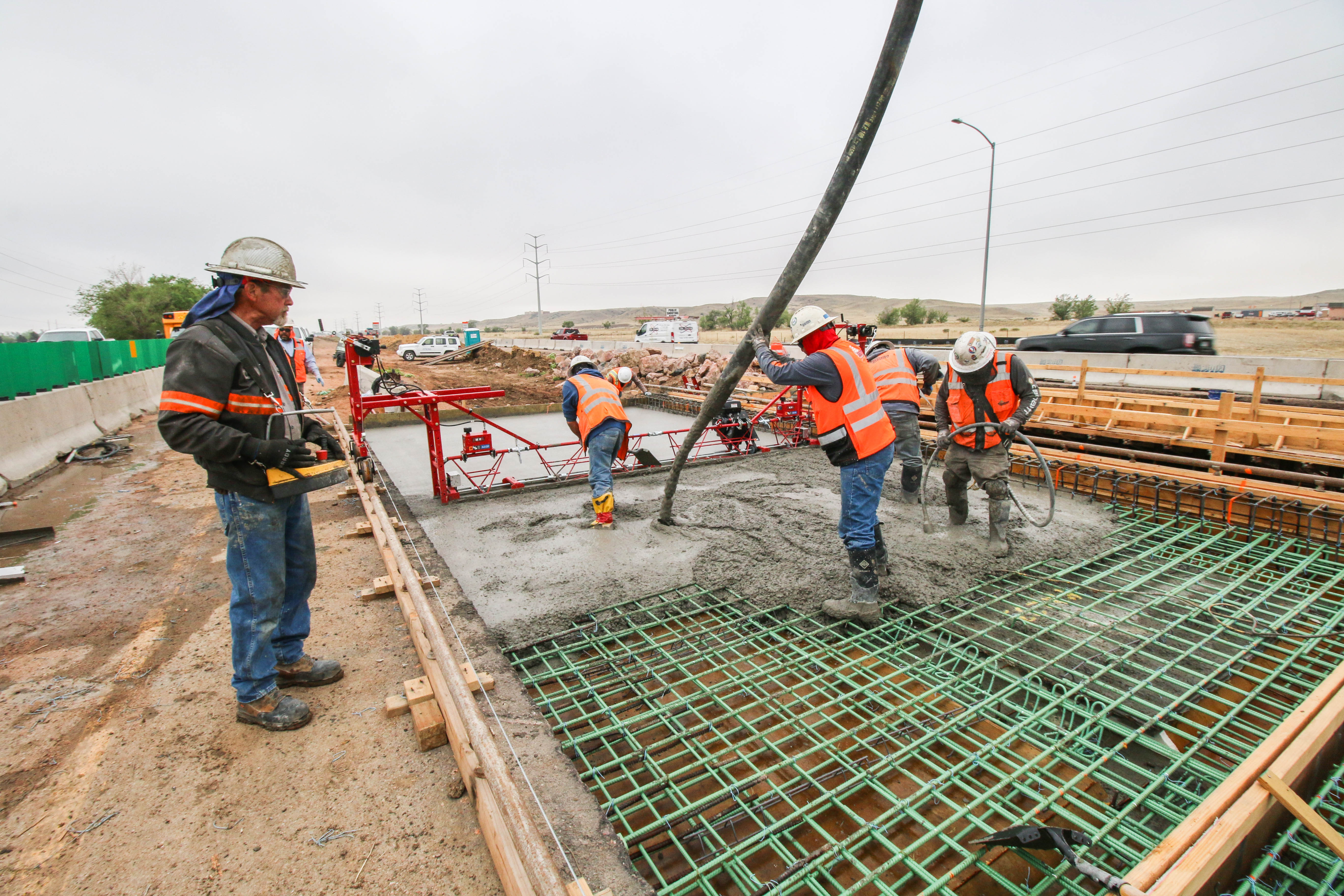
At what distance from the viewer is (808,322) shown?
382cm

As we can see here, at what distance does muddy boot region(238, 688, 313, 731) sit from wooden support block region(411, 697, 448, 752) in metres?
0.44

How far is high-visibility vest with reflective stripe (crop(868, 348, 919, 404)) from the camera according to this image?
571 cm

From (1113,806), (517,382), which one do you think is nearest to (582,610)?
(1113,806)

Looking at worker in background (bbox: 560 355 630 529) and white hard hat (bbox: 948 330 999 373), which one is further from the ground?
white hard hat (bbox: 948 330 999 373)

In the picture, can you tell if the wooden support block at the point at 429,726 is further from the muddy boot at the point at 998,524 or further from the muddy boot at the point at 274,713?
the muddy boot at the point at 998,524

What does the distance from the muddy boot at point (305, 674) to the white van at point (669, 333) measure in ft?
90.7

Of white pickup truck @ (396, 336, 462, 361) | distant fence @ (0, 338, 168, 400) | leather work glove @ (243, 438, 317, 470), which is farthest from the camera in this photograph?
white pickup truck @ (396, 336, 462, 361)

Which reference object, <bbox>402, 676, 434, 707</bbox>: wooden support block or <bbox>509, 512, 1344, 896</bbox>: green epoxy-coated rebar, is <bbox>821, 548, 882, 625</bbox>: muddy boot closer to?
<bbox>509, 512, 1344, 896</bbox>: green epoxy-coated rebar

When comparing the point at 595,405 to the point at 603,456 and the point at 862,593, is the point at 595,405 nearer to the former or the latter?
the point at 603,456

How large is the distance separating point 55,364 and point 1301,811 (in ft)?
39.9

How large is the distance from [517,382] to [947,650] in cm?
2070

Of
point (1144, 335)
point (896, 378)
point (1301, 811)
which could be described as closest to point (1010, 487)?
point (896, 378)

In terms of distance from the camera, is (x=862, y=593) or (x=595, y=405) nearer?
(x=862, y=593)

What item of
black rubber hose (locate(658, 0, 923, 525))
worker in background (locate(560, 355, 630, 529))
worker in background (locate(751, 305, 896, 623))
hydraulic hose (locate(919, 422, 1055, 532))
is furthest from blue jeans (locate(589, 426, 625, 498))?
hydraulic hose (locate(919, 422, 1055, 532))
